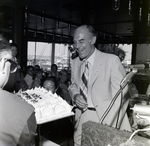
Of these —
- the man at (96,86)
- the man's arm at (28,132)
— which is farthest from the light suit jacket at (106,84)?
the man's arm at (28,132)

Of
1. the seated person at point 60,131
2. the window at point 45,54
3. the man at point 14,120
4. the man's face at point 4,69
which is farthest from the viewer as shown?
the window at point 45,54

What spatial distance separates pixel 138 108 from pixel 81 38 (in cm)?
108

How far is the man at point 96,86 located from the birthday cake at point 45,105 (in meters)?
0.25

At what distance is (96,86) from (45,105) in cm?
55

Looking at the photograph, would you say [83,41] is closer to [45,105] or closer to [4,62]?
[45,105]

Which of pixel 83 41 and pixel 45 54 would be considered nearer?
pixel 83 41

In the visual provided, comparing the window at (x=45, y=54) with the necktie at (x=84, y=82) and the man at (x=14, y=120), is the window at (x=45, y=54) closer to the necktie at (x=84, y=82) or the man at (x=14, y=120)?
the necktie at (x=84, y=82)

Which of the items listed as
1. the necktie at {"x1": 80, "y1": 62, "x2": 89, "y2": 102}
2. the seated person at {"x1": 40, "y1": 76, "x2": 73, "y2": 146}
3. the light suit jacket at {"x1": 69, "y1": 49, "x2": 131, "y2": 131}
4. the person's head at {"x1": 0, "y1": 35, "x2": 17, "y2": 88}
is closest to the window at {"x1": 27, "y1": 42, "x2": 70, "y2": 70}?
the seated person at {"x1": 40, "y1": 76, "x2": 73, "y2": 146}

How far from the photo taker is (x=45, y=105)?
1.33 metres

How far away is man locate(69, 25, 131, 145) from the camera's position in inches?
62.3

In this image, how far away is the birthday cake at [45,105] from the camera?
1244mm

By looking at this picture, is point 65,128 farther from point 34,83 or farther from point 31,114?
point 31,114

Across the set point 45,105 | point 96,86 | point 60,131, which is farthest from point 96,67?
point 60,131

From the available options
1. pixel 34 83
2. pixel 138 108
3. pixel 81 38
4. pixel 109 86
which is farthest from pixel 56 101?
pixel 34 83
